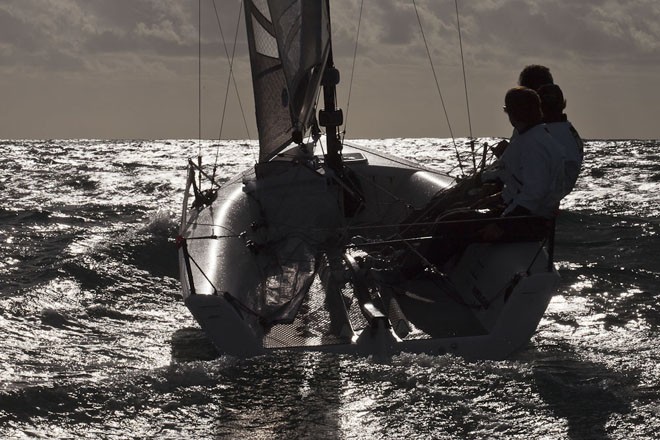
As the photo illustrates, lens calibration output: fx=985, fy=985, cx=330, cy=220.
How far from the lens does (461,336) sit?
5707 mm

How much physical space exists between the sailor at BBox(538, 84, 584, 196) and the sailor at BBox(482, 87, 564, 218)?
71mm

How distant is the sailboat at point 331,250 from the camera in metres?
5.66

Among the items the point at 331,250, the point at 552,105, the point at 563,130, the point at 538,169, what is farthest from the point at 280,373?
the point at 552,105

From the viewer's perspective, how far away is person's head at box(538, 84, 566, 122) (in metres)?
6.17

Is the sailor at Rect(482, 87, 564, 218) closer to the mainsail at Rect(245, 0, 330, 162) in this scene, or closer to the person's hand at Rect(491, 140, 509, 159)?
the person's hand at Rect(491, 140, 509, 159)

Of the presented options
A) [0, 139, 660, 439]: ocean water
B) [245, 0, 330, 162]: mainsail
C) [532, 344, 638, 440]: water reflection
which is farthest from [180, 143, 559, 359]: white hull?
[245, 0, 330, 162]: mainsail

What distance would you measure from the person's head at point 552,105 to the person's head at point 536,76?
0.87 feet

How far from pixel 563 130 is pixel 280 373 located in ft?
Answer: 7.49

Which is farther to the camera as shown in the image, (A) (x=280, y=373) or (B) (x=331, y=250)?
→ (B) (x=331, y=250)

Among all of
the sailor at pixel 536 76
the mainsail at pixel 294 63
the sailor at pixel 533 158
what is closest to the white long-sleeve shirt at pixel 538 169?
the sailor at pixel 533 158

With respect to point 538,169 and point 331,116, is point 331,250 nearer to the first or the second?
point 331,116

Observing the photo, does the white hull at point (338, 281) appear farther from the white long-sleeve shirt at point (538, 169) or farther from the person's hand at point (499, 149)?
the person's hand at point (499, 149)

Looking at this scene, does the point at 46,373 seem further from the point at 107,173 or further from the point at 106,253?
the point at 107,173

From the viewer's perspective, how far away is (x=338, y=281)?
666cm
